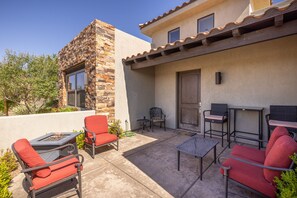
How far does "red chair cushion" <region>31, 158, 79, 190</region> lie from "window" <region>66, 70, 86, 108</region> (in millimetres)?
4155

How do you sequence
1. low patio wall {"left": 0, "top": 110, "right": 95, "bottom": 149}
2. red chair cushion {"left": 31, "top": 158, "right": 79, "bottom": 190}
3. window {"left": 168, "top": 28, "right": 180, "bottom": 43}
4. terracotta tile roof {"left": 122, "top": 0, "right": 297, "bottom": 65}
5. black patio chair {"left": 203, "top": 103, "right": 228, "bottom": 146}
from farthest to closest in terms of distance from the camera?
window {"left": 168, "top": 28, "right": 180, "bottom": 43} → black patio chair {"left": 203, "top": 103, "right": 228, "bottom": 146} → low patio wall {"left": 0, "top": 110, "right": 95, "bottom": 149} → terracotta tile roof {"left": 122, "top": 0, "right": 297, "bottom": 65} → red chair cushion {"left": 31, "top": 158, "right": 79, "bottom": 190}

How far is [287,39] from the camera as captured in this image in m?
3.80

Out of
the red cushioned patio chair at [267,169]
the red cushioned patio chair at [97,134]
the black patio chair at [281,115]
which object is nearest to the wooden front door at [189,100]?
the black patio chair at [281,115]

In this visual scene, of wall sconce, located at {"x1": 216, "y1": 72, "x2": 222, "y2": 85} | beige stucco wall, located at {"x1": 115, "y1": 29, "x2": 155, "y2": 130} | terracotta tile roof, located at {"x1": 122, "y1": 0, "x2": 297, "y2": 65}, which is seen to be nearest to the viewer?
terracotta tile roof, located at {"x1": 122, "y1": 0, "x2": 297, "y2": 65}

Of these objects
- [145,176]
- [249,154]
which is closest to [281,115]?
[249,154]

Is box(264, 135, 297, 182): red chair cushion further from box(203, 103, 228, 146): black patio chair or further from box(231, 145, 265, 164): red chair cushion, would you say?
box(203, 103, 228, 146): black patio chair

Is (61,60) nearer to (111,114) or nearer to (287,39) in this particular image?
(111,114)

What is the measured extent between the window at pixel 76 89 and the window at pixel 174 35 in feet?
14.9

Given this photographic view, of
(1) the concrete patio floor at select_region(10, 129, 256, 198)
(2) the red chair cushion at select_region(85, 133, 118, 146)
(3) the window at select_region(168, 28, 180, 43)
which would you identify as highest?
(3) the window at select_region(168, 28, 180, 43)

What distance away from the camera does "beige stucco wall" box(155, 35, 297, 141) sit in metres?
3.81

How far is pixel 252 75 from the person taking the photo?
14.3 feet

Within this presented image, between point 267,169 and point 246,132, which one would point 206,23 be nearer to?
point 246,132

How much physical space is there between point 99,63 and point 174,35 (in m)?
3.97

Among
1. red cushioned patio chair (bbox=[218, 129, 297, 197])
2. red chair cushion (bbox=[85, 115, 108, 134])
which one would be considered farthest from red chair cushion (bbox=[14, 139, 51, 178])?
red cushioned patio chair (bbox=[218, 129, 297, 197])
